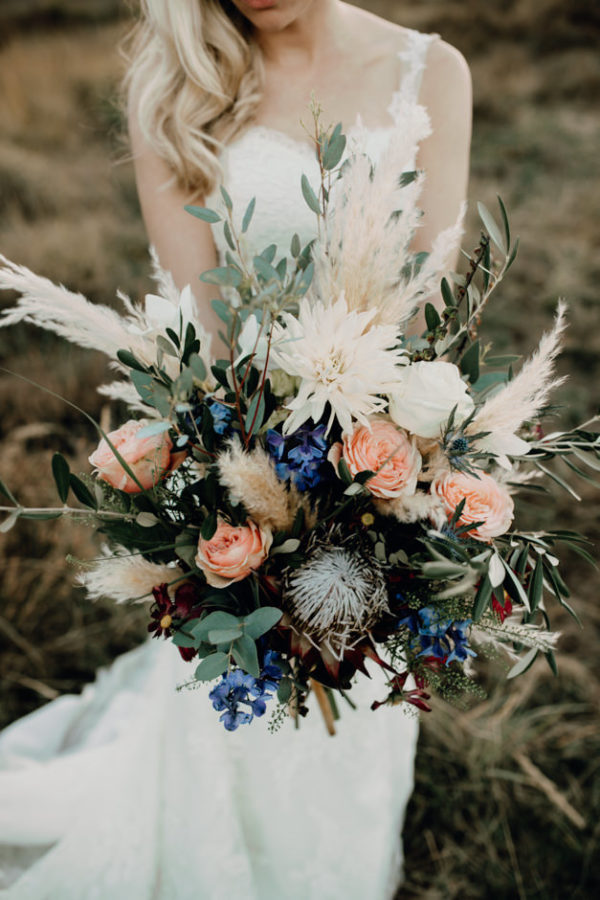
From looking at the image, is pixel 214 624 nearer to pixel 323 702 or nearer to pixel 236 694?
pixel 236 694

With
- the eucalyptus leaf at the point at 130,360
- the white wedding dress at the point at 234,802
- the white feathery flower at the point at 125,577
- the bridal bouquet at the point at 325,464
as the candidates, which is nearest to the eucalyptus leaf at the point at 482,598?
the bridal bouquet at the point at 325,464

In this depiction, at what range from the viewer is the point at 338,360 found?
859 millimetres

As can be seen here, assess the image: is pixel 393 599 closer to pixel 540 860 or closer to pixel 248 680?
pixel 248 680

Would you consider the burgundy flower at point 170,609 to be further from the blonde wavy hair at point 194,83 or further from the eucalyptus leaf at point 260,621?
the blonde wavy hair at point 194,83

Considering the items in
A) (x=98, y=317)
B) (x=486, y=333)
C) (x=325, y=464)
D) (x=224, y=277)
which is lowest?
(x=486, y=333)

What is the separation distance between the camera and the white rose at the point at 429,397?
2.82ft

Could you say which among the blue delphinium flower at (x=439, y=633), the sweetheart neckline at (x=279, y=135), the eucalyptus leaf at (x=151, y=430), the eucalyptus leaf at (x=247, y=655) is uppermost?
the sweetheart neckline at (x=279, y=135)

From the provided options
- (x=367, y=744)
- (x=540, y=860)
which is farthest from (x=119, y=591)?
(x=540, y=860)

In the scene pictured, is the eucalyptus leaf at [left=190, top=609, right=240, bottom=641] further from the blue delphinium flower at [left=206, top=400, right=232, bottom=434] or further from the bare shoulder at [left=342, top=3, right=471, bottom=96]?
the bare shoulder at [left=342, top=3, right=471, bottom=96]

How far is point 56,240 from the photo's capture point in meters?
4.75

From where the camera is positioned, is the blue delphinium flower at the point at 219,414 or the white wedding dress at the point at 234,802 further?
the white wedding dress at the point at 234,802

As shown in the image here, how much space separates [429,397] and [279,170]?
104cm

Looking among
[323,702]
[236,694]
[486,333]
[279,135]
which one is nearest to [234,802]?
[323,702]

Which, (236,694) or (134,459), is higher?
(134,459)
